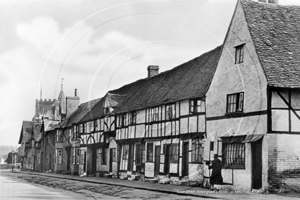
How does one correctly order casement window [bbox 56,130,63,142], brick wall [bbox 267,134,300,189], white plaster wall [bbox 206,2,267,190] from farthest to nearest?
casement window [bbox 56,130,63,142] → white plaster wall [bbox 206,2,267,190] → brick wall [bbox 267,134,300,189]

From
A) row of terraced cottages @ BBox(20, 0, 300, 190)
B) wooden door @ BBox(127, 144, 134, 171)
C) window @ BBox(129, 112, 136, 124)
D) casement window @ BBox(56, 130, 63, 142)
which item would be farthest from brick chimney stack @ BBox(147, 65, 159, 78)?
casement window @ BBox(56, 130, 63, 142)

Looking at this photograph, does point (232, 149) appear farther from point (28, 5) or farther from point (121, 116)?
point (121, 116)

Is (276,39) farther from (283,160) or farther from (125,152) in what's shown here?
(125,152)

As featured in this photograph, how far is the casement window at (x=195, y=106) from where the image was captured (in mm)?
27188

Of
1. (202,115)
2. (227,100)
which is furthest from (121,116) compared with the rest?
(227,100)

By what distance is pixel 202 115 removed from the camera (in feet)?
87.7

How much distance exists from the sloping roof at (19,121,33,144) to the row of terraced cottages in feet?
158

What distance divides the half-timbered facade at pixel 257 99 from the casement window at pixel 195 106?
1.09 meters

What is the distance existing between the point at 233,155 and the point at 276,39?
5.98 metres

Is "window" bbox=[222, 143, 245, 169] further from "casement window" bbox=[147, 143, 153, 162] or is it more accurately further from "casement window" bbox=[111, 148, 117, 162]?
"casement window" bbox=[111, 148, 117, 162]

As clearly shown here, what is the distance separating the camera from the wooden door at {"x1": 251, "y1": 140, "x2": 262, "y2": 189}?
70.6 ft

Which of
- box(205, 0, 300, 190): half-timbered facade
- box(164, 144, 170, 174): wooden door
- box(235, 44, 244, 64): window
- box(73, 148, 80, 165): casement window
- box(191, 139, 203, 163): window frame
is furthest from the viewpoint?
box(73, 148, 80, 165): casement window

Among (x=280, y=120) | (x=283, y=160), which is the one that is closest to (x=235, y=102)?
(x=280, y=120)

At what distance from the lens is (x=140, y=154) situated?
3469 cm
